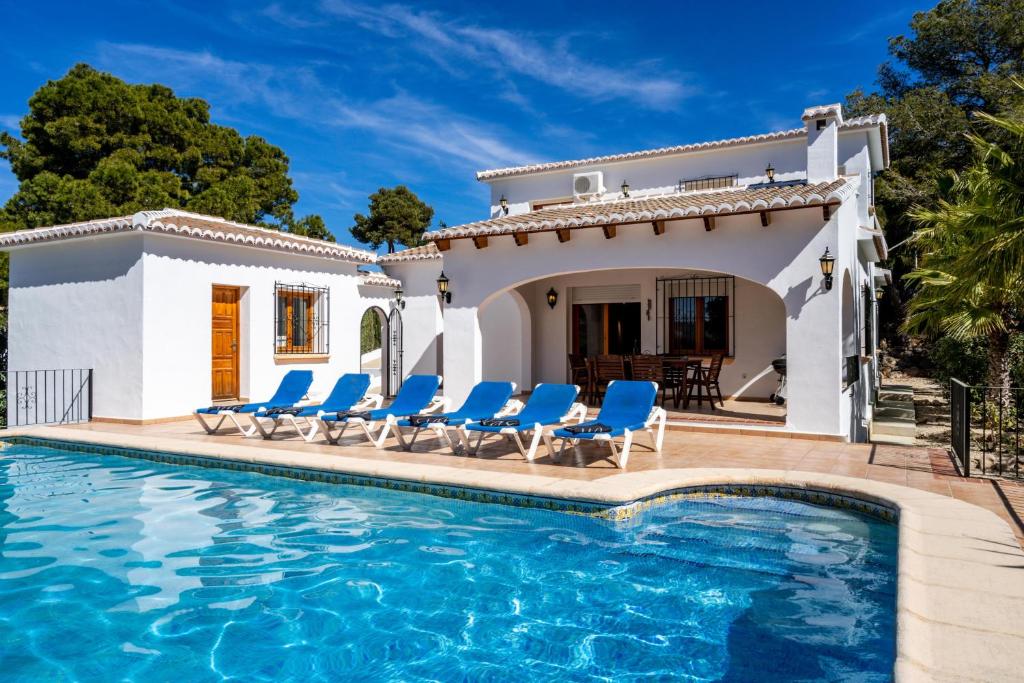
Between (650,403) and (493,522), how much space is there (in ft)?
10.1

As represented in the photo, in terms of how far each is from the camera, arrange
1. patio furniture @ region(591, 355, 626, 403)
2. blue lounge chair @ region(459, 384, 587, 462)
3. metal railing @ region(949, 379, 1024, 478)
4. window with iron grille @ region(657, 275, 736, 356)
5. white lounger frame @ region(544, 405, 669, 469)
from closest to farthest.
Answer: metal railing @ region(949, 379, 1024, 478), white lounger frame @ region(544, 405, 669, 469), blue lounge chair @ region(459, 384, 587, 462), patio furniture @ region(591, 355, 626, 403), window with iron grille @ region(657, 275, 736, 356)

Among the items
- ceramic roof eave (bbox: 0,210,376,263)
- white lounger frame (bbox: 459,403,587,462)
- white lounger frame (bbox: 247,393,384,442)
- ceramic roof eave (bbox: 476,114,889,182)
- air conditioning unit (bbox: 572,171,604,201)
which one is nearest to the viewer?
white lounger frame (bbox: 459,403,587,462)

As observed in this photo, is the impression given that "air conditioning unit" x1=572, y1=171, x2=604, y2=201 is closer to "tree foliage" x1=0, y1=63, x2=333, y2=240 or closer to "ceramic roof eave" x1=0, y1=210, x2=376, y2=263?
"ceramic roof eave" x1=0, y1=210, x2=376, y2=263

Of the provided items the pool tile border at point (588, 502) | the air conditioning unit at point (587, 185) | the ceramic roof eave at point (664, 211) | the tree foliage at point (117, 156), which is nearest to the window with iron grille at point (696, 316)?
the air conditioning unit at point (587, 185)

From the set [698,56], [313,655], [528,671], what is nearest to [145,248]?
[313,655]

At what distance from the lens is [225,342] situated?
14016 mm

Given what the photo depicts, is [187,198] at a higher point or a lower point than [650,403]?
higher

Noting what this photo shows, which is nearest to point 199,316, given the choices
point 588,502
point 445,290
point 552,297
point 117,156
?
point 445,290

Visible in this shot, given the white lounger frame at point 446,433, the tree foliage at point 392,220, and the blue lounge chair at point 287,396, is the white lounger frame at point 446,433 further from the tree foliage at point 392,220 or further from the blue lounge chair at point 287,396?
the tree foliage at point 392,220

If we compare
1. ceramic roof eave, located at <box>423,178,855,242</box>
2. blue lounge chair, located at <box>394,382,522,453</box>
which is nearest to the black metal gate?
ceramic roof eave, located at <box>423,178,855,242</box>

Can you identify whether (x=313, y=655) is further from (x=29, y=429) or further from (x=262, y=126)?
(x=262, y=126)

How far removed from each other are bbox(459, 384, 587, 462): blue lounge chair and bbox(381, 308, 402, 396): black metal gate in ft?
28.9

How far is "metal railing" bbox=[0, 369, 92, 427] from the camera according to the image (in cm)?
1285

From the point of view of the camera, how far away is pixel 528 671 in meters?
3.89
